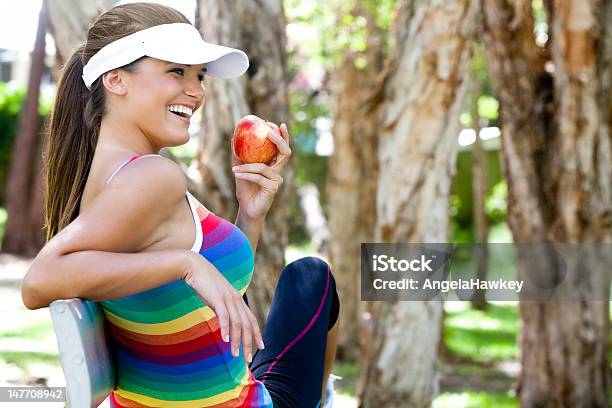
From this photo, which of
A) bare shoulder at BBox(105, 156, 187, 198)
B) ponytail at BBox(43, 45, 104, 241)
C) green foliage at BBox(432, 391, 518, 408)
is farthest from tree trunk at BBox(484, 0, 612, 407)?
bare shoulder at BBox(105, 156, 187, 198)

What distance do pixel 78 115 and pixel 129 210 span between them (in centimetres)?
46

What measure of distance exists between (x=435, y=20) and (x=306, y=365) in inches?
122

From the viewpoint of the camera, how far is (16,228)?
578 inches

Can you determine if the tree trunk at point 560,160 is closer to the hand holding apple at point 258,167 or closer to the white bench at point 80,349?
the hand holding apple at point 258,167

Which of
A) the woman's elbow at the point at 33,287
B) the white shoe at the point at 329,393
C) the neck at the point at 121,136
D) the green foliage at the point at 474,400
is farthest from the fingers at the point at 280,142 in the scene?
the green foliage at the point at 474,400

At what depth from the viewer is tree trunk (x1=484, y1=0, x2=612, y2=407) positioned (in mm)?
5871

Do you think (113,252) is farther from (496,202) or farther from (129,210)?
(496,202)

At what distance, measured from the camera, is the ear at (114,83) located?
2156 millimetres

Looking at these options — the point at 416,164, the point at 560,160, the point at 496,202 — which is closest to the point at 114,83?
the point at 416,164

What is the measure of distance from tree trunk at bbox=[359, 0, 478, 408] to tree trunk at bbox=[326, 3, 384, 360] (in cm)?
345

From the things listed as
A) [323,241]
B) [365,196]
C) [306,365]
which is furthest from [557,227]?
[323,241]

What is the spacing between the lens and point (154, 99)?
217 centimetres

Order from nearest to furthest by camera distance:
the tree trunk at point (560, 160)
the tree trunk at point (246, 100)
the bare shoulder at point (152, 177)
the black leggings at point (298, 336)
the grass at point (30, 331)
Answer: the bare shoulder at point (152, 177), the black leggings at point (298, 336), the tree trunk at point (246, 100), the tree trunk at point (560, 160), the grass at point (30, 331)

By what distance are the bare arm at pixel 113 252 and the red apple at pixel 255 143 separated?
2.49 feet
